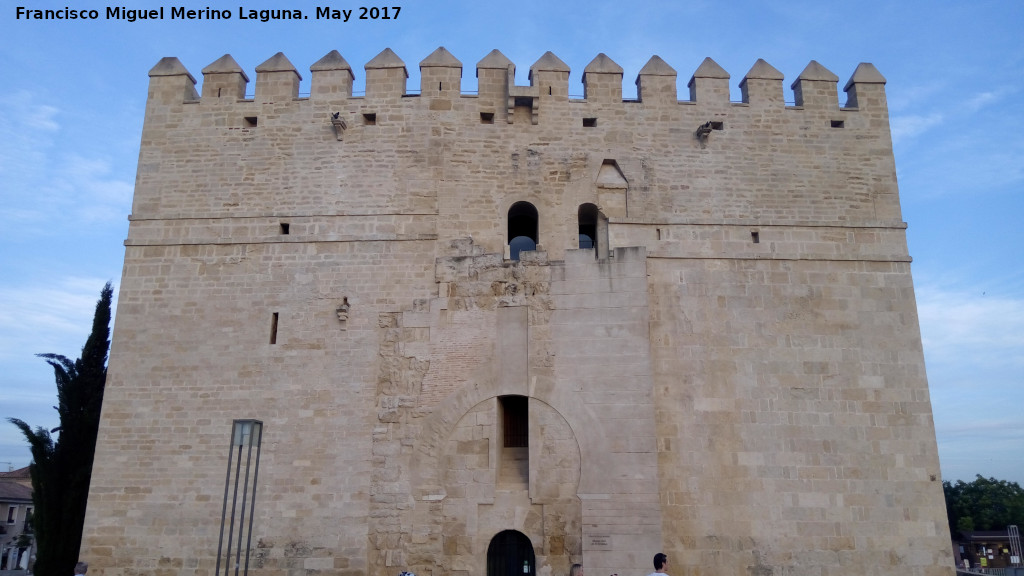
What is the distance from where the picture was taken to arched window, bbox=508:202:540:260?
39.6 ft

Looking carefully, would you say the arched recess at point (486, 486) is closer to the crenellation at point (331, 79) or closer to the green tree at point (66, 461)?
the crenellation at point (331, 79)

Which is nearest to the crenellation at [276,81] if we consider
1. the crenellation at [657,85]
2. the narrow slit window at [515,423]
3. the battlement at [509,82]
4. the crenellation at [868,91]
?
the battlement at [509,82]

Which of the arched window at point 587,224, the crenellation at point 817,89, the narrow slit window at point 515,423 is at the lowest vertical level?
the narrow slit window at point 515,423

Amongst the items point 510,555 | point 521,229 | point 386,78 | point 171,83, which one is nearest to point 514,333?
point 521,229

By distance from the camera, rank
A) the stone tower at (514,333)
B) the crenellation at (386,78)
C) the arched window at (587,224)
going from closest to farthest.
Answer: the stone tower at (514,333)
the arched window at (587,224)
the crenellation at (386,78)

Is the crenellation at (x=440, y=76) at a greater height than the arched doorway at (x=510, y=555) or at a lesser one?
greater

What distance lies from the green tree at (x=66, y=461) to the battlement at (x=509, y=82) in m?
5.83

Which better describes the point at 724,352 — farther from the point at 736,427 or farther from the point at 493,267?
the point at 493,267

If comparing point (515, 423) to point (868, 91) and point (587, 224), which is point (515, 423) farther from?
point (868, 91)

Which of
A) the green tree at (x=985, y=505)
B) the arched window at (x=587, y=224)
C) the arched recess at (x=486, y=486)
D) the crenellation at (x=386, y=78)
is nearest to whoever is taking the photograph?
the arched recess at (x=486, y=486)

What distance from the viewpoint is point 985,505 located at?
139 ft

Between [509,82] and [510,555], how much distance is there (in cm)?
772

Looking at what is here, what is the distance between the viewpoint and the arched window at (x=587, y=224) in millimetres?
11773

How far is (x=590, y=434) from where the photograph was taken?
9984 mm
